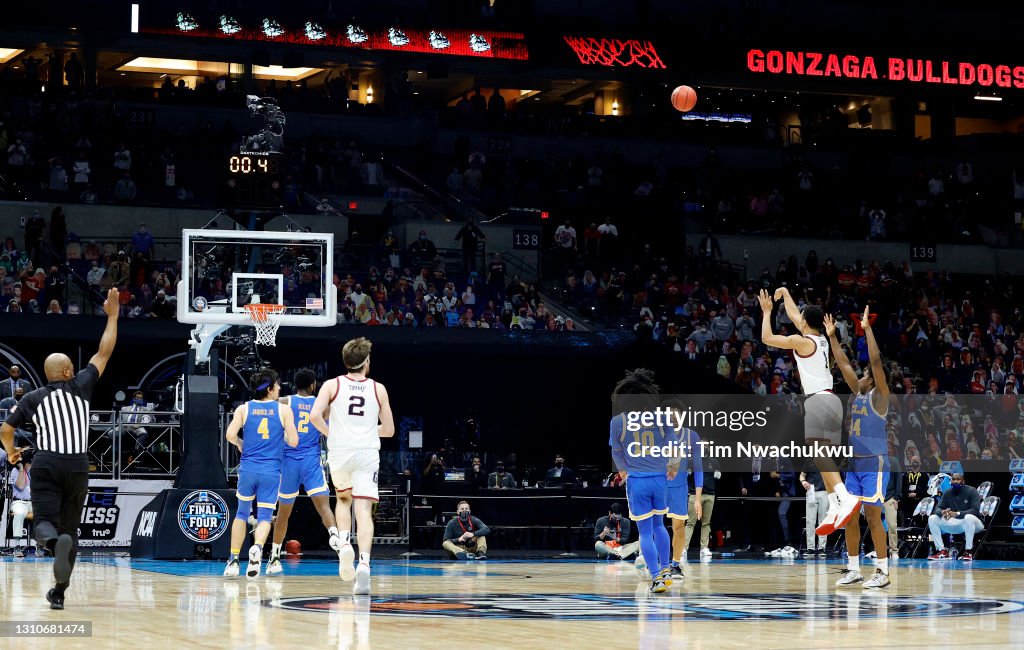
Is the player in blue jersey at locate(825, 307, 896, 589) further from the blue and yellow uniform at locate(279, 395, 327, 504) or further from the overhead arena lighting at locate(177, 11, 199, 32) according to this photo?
the overhead arena lighting at locate(177, 11, 199, 32)

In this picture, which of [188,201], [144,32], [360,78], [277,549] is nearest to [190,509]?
[277,549]

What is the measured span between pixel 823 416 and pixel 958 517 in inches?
453

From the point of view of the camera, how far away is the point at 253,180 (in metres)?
19.5

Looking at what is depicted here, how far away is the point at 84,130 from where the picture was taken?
3766cm

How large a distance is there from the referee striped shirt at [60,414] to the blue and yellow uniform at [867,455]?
24.5 ft

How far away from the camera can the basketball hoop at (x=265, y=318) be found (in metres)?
20.0

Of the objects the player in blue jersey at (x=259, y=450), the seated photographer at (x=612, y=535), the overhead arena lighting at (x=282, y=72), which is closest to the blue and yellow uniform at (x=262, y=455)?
the player in blue jersey at (x=259, y=450)

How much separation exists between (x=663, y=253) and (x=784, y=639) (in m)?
32.7

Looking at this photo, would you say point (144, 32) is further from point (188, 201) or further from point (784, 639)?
point (784, 639)

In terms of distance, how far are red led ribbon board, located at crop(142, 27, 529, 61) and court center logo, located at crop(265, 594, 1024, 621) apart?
30.7 metres

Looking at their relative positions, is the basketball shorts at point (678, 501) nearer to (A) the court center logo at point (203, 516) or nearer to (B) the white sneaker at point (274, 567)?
(B) the white sneaker at point (274, 567)

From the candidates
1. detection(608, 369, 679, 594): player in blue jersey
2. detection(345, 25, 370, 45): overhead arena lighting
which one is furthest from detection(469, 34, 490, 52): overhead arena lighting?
detection(608, 369, 679, 594): player in blue jersey

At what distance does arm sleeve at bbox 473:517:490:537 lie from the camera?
2255cm
